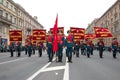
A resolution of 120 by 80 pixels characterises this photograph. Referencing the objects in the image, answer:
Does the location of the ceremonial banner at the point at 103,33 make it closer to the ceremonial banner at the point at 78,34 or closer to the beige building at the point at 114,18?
the ceremonial banner at the point at 78,34

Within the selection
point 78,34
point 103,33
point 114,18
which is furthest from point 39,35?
point 114,18

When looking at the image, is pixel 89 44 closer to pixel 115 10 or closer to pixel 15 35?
pixel 15 35

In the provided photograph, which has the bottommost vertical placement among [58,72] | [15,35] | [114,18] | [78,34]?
[58,72]

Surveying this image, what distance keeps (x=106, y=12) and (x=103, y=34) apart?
48750 millimetres

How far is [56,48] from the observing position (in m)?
13.7

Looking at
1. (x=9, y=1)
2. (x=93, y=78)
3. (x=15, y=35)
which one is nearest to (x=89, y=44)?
(x=15, y=35)

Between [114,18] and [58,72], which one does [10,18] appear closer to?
[114,18]

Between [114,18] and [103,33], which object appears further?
[114,18]

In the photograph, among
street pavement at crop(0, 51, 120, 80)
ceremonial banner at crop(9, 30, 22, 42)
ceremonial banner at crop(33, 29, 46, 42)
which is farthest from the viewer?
ceremonial banner at crop(33, 29, 46, 42)

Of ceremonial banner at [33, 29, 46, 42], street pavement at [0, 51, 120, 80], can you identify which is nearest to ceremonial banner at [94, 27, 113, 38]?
ceremonial banner at [33, 29, 46, 42]

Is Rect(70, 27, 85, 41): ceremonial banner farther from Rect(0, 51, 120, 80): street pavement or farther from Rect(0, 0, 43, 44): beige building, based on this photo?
Rect(0, 0, 43, 44): beige building

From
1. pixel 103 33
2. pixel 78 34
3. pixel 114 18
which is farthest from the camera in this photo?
pixel 114 18

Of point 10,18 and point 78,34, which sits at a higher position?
point 10,18

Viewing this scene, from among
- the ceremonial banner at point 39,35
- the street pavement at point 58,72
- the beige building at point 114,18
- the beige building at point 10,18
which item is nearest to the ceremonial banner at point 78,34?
the ceremonial banner at point 39,35
